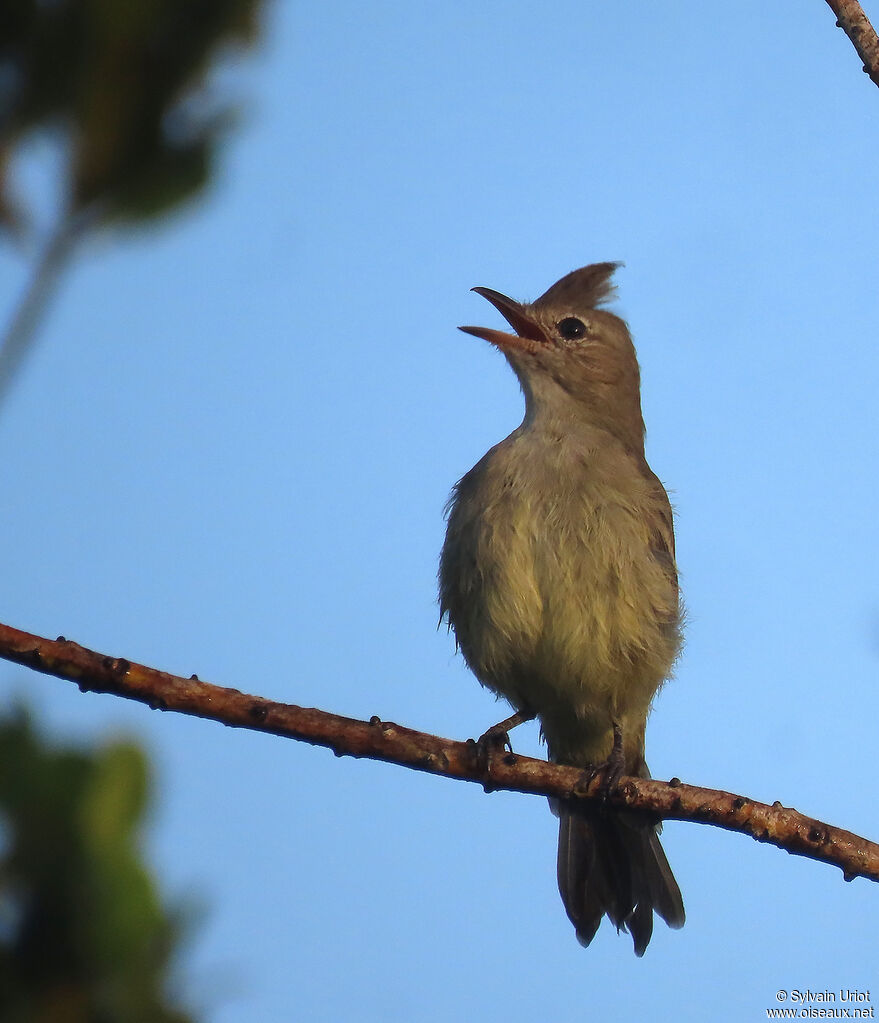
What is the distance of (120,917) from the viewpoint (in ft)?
6.48

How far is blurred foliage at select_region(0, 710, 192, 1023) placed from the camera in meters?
1.98

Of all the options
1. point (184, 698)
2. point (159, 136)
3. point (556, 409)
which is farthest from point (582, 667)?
point (159, 136)

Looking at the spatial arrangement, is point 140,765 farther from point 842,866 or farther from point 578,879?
point 578,879

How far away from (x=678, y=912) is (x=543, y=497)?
2.17 meters

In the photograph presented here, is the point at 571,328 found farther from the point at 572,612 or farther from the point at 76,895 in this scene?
the point at 76,895

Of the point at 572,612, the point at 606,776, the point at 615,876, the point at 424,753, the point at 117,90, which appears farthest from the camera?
the point at 615,876

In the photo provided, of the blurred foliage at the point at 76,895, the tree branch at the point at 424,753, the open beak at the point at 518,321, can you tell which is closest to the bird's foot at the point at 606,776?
the tree branch at the point at 424,753

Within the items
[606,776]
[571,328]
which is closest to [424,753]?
[606,776]

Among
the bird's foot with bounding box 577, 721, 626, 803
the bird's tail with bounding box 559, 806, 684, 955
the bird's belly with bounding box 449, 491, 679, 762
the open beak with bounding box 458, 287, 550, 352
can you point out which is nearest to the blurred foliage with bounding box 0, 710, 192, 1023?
the bird's foot with bounding box 577, 721, 626, 803

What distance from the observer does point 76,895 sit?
200cm

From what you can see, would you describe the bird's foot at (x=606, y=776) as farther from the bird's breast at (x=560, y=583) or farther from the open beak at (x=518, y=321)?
the open beak at (x=518, y=321)

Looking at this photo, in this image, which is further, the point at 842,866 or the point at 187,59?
the point at 842,866

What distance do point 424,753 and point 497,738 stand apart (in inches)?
47.0

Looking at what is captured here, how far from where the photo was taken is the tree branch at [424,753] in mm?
3990
